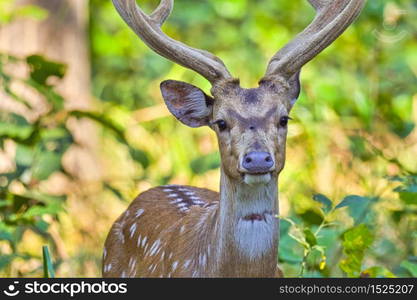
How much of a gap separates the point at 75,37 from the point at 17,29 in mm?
671

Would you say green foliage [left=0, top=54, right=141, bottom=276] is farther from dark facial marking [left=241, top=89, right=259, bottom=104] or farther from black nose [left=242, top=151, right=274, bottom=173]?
black nose [left=242, top=151, right=274, bottom=173]

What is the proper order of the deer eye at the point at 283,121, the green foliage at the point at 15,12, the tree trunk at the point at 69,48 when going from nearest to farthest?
the deer eye at the point at 283,121 → the green foliage at the point at 15,12 → the tree trunk at the point at 69,48

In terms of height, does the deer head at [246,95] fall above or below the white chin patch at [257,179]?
above

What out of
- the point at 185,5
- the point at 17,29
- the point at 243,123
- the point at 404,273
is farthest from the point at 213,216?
the point at 185,5

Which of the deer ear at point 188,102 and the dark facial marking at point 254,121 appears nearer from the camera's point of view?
the dark facial marking at point 254,121

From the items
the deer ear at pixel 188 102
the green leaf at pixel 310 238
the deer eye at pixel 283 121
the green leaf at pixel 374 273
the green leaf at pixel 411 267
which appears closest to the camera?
the deer eye at pixel 283 121

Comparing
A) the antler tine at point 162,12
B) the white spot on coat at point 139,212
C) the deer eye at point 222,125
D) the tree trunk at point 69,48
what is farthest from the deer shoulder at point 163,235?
the tree trunk at point 69,48

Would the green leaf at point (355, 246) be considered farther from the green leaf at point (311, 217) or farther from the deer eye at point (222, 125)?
the green leaf at point (311, 217)

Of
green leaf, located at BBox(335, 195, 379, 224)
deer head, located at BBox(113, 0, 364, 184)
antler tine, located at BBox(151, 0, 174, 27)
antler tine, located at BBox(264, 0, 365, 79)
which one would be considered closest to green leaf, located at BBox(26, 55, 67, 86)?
antler tine, located at BBox(151, 0, 174, 27)

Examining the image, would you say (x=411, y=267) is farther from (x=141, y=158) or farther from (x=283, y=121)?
(x=141, y=158)

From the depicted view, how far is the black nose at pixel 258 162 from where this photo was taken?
15.3 ft

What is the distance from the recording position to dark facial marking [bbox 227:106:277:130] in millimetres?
4816

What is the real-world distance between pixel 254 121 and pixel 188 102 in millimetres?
489

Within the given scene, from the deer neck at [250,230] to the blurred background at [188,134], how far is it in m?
0.42
